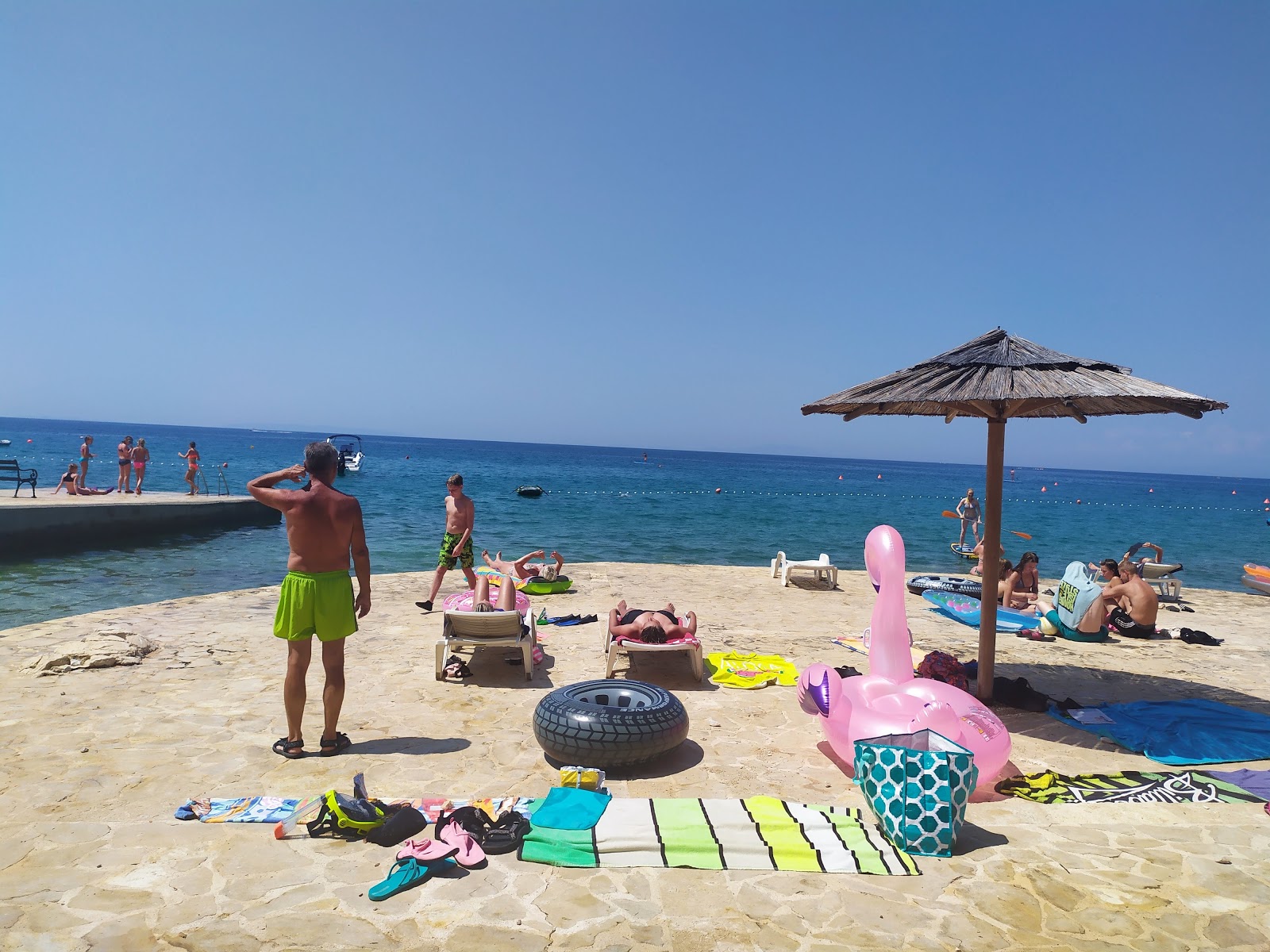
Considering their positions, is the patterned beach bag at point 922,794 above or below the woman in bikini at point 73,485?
below

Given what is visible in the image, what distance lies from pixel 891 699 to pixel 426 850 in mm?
3095

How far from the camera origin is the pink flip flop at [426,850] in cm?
362

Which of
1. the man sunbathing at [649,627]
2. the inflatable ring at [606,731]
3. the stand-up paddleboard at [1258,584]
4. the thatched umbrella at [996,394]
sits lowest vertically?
the stand-up paddleboard at [1258,584]

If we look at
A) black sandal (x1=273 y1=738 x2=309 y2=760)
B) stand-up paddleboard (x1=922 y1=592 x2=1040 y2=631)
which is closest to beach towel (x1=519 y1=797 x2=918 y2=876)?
black sandal (x1=273 y1=738 x2=309 y2=760)

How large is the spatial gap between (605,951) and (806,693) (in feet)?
8.45

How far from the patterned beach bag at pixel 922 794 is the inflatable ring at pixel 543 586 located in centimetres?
840

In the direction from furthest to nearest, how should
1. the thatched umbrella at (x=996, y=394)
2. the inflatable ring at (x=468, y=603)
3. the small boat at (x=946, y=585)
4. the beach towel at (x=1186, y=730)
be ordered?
the small boat at (x=946, y=585) → the inflatable ring at (x=468, y=603) → the beach towel at (x=1186, y=730) → the thatched umbrella at (x=996, y=394)

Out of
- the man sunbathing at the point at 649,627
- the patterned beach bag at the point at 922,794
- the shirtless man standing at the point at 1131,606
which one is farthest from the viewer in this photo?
the shirtless man standing at the point at 1131,606

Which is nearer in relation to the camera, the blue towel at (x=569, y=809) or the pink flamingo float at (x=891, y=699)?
the blue towel at (x=569, y=809)

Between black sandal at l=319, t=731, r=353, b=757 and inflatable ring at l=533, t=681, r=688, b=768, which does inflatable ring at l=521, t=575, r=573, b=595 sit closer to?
black sandal at l=319, t=731, r=353, b=757

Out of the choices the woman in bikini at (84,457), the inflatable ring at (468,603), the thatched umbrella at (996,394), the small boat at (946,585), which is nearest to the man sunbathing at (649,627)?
the inflatable ring at (468,603)

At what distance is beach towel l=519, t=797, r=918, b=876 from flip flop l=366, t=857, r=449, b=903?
18.7 inches

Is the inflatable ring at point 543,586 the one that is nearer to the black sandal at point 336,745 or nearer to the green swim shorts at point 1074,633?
the black sandal at point 336,745

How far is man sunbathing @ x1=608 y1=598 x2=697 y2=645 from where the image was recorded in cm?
703
